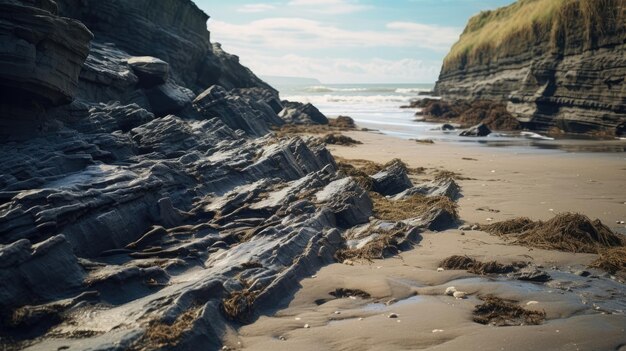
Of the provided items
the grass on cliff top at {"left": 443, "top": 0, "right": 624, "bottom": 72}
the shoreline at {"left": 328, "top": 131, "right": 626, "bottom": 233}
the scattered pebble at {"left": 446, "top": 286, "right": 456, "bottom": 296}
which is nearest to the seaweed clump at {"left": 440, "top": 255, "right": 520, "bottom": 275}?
the scattered pebble at {"left": 446, "top": 286, "right": 456, "bottom": 296}

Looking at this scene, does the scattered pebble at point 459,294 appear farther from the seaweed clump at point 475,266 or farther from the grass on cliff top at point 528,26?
the grass on cliff top at point 528,26

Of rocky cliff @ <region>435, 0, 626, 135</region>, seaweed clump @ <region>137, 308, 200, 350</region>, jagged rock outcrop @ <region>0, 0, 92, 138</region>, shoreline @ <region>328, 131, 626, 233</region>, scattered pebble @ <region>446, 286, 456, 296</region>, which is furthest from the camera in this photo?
rocky cliff @ <region>435, 0, 626, 135</region>

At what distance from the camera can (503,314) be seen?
21.9ft

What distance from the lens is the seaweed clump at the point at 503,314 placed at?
21.1 feet

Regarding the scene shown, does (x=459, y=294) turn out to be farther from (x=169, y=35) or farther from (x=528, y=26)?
(x=528, y=26)

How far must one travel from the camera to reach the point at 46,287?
6.36 metres

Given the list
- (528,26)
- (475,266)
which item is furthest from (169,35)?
(528,26)

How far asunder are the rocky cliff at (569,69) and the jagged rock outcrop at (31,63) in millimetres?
28931

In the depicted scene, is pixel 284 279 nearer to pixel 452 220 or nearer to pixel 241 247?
pixel 241 247

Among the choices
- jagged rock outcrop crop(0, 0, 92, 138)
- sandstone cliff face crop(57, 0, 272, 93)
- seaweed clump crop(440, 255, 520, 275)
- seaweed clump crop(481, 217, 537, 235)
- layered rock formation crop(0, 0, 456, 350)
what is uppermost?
sandstone cliff face crop(57, 0, 272, 93)

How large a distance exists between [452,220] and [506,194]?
3637 mm

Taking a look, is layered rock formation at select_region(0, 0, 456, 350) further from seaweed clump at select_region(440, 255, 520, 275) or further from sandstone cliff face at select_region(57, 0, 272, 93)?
sandstone cliff face at select_region(57, 0, 272, 93)

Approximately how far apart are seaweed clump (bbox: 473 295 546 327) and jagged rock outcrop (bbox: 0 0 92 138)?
846 cm

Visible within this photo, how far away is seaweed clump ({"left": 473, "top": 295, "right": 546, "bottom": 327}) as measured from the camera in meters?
6.45
